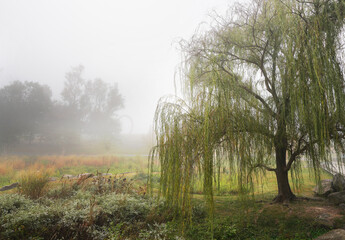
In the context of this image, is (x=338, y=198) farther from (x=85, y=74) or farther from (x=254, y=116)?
(x=85, y=74)

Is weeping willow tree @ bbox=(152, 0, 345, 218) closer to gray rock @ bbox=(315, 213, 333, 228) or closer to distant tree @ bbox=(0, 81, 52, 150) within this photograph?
gray rock @ bbox=(315, 213, 333, 228)

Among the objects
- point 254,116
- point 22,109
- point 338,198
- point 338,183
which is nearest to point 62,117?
point 22,109

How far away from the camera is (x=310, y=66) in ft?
6.71

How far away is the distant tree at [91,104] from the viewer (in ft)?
18.6

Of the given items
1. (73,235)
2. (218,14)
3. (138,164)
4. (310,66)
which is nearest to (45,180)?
(73,235)

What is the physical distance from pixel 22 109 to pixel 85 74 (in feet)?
6.38

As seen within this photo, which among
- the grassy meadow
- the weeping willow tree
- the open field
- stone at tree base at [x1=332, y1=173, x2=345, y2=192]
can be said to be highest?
the weeping willow tree

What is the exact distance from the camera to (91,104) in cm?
597

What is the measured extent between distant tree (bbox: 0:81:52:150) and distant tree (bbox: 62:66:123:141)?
560mm

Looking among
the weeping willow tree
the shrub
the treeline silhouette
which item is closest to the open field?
the treeline silhouette

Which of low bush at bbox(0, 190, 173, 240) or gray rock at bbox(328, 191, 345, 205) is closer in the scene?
low bush at bbox(0, 190, 173, 240)

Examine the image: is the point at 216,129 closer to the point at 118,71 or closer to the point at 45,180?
the point at 45,180

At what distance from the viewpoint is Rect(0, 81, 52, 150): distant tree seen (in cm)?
459

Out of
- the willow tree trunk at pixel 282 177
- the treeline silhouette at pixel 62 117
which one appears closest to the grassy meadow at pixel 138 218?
the willow tree trunk at pixel 282 177
